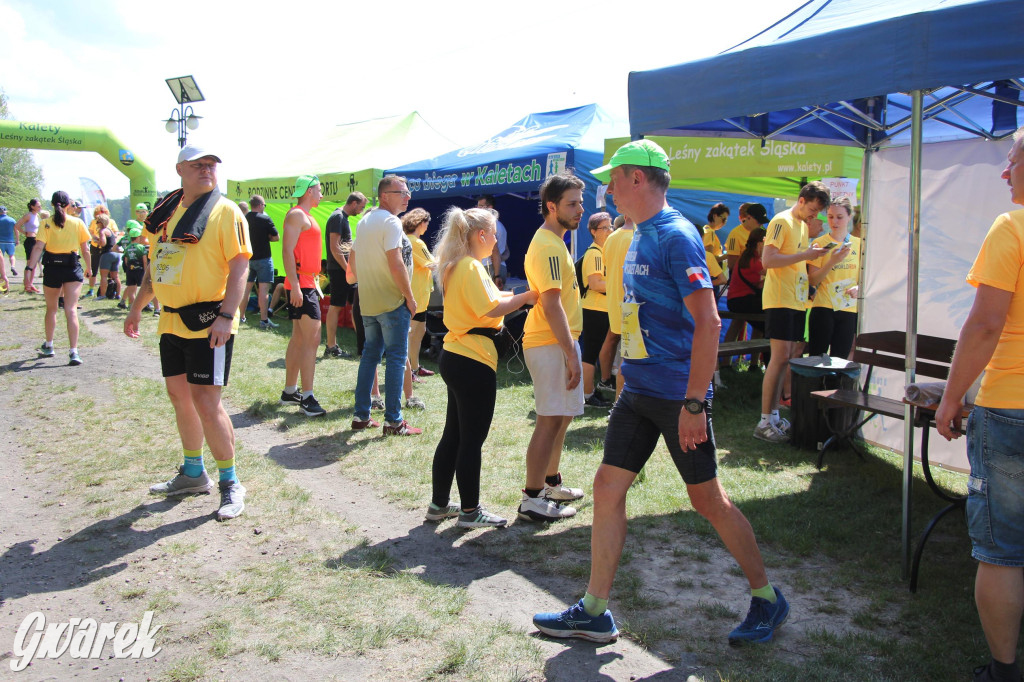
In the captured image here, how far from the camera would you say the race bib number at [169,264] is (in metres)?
4.01

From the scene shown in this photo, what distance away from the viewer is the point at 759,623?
9.45ft

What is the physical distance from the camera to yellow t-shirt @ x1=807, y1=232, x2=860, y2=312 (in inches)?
245

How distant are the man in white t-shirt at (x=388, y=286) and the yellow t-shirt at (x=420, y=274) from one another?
2.16 feet

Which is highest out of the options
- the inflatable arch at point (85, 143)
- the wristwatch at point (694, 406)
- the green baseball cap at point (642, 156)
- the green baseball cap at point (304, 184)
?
the inflatable arch at point (85, 143)

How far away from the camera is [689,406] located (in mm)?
2604

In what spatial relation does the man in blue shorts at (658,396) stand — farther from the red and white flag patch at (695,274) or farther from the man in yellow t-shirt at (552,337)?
the man in yellow t-shirt at (552,337)

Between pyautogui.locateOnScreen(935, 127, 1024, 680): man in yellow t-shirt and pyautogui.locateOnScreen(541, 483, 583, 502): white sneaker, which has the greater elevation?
pyautogui.locateOnScreen(935, 127, 1024, 680): man in yellow t-shirt

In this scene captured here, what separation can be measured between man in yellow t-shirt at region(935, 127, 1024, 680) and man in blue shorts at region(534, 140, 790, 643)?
29.2 inches

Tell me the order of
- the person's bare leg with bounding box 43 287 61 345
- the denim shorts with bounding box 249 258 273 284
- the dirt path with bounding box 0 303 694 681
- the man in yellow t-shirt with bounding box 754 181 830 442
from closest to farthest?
the dirt path with bounding box 0 303 694 681
the man in yellow t-shirt with bounding box 754 181 830 442
the person's bare leg with bounding box 43 287 61 345
the denim shorts with bounding box 249 258 273 284

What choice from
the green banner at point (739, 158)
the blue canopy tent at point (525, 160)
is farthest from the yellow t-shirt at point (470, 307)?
the green banner at point (739, 158)

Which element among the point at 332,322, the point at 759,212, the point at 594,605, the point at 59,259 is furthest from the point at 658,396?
the point at 59,259

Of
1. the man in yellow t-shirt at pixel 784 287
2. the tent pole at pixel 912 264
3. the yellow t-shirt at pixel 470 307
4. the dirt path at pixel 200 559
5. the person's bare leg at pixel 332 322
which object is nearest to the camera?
the dirt path at pixel 200 559

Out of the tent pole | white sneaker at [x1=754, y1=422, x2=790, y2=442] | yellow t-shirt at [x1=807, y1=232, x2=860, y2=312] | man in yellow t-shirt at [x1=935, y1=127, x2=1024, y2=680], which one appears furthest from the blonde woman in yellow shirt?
yellow t-shirt at [x1=807, y1=232, x2=860, y2=312]

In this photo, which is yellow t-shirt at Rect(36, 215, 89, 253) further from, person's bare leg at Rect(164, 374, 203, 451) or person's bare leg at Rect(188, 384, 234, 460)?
person's bare leg at Rect(188, 384, 234, 460)
